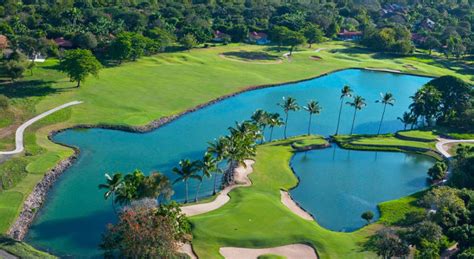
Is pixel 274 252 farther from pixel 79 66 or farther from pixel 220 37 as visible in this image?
pixel 220 37

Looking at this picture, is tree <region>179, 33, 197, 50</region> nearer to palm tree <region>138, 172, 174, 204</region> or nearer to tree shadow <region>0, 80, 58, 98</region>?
tree shadow <region>0, 80, 58, 98</region>

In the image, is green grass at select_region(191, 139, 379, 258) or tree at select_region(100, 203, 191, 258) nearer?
tree at select_region(100, 203, 191, 258)

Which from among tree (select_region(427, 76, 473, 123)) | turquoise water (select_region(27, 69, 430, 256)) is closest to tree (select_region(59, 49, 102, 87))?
turquoise water (select_region(27, 69, 430, 256))

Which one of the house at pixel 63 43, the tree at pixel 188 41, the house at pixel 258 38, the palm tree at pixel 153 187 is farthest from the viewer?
the house at pixel 258 38

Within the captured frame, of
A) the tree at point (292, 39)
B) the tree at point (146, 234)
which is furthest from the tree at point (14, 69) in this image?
the tree at point (292, 39)

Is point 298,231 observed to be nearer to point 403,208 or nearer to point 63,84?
point 403,208

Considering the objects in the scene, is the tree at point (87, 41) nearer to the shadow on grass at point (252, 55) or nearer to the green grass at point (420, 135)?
the shadow on grass at point (252, 55)
